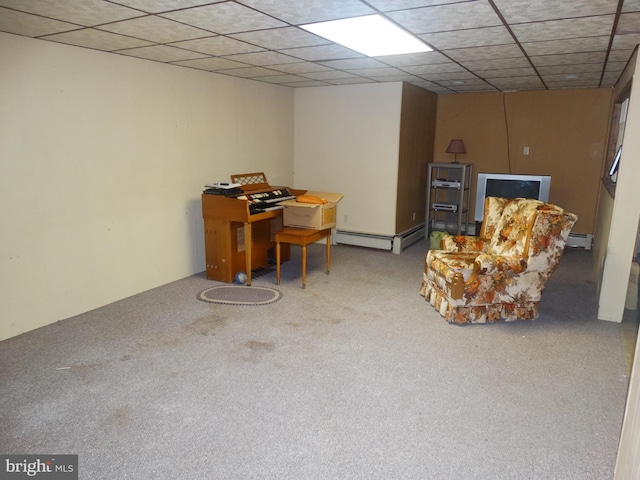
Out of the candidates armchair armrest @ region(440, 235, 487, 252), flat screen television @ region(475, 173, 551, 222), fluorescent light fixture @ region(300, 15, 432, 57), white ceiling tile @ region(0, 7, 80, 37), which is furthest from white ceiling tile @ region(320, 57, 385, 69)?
flat screen television @ region(475, 173, 551, 222)

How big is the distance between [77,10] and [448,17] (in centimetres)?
213

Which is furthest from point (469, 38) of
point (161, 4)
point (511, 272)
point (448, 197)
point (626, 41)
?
point (448, 197)

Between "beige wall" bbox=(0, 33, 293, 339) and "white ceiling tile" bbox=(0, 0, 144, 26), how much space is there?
0.72 meters

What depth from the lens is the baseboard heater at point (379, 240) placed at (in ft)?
19.2

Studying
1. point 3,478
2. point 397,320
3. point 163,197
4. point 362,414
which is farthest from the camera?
point 163,197

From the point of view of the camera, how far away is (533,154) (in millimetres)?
6324

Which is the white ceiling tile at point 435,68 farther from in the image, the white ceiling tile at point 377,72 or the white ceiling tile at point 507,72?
the white ceiling tile at point 507,72

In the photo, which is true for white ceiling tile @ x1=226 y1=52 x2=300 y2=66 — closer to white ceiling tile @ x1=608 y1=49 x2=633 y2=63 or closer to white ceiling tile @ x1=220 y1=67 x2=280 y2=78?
white ceiling tile @ x1=220 y1=67 x2=280 y2=78

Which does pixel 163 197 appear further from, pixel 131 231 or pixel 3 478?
pixel 3 478

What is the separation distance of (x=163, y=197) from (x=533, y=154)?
5045 mm

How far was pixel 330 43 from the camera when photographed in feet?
10.9

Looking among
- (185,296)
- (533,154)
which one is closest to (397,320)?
(185,296)

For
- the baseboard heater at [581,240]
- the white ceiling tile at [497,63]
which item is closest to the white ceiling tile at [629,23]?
the white ceiling tile at [497,63]

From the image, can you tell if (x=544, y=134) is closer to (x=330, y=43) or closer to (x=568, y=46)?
(x=568, y=46)
